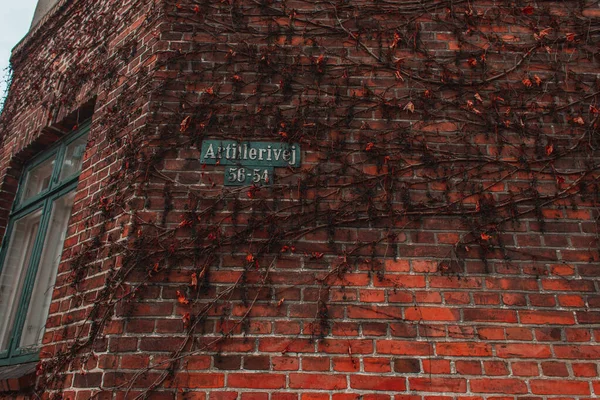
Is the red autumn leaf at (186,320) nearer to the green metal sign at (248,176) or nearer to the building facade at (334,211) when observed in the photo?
the building facade at (334,211)

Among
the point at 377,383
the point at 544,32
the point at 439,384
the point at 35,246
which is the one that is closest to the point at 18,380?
the point at 35,246

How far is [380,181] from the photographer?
9.79 feet

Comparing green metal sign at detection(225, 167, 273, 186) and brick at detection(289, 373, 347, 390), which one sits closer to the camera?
brick at detection(289, 373, 347, 390)

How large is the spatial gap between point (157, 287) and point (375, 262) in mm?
1243

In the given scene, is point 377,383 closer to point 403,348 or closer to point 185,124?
point 403,348

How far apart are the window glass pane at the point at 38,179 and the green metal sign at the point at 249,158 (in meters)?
2.19

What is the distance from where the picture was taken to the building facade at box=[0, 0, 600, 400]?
2.58m

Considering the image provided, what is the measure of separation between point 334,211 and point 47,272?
2588mm

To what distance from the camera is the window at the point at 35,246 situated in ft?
12.5

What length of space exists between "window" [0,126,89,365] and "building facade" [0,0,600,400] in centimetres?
9

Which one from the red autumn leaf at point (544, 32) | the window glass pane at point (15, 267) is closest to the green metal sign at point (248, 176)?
the red autumn leaf at point (544, 32)

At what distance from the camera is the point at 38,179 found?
15.3 ft

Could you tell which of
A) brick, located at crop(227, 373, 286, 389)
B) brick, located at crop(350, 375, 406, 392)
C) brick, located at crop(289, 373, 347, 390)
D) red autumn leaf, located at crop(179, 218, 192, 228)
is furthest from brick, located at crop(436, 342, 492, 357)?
red autumn leaf, located at crop(179, 218, 192, 228)

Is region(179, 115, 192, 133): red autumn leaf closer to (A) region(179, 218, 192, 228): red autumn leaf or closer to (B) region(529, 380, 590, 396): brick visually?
(A) region(179, 218, 192, 228): red autumn leaf
